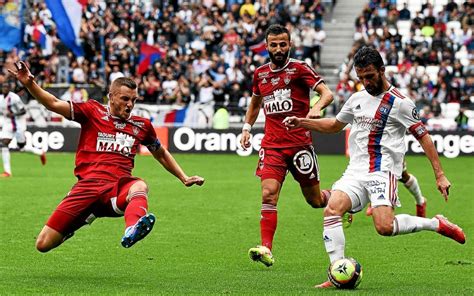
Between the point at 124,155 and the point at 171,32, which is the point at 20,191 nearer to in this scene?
the point at 124,155

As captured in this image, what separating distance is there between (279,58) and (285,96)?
0.44m

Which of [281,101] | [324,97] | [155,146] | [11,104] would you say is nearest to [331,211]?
[155,146]

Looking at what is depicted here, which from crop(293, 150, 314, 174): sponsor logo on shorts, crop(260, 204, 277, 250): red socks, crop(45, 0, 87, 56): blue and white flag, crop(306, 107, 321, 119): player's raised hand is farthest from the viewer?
crop(45, 0, 87, 56): blue and white flag

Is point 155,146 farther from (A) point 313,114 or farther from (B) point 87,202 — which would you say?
(A) point 313,114

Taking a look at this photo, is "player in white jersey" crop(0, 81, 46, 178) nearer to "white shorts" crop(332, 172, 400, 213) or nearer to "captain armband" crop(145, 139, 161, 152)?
"captain armband" crop(145, 139, 161, 152)

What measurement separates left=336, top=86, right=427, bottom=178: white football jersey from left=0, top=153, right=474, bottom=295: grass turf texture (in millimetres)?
1073

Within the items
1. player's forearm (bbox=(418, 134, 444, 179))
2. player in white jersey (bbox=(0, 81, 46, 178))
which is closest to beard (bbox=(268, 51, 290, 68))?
player's forearm (bbox=(418, 134, 444, 179))

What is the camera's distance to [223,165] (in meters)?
27.1

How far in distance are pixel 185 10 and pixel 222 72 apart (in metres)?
4.87

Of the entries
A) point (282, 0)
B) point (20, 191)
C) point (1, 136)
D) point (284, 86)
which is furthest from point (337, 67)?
point (284, 86)

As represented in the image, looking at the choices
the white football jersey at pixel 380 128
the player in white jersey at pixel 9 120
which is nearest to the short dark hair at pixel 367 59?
the white football jersey at pixel 380 128

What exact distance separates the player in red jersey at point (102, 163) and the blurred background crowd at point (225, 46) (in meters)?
22.3

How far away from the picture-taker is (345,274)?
9.09 meters

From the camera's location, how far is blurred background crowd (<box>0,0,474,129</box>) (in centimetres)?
3397
